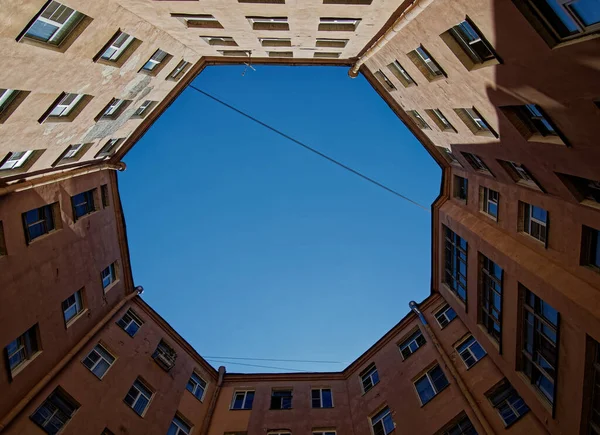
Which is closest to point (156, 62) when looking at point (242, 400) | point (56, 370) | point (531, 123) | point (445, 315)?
point (56, 370)

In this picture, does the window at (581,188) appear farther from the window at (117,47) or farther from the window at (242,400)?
the window at (242,400)

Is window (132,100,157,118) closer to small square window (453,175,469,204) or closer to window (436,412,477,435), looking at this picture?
small square window (453,175,469,204)

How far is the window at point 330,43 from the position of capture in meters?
20.9

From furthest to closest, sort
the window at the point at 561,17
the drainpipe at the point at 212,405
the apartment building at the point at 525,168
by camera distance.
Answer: the drainpipe at the point at 212,405, the apartment building at the point at 525,168, the window at the point at 561,17

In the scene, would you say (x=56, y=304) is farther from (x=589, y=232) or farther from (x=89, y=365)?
(x=589, y=232)

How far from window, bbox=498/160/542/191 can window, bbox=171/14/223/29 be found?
43.3 feet

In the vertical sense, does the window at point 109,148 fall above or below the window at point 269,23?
above

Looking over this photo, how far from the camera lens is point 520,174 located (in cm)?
1645

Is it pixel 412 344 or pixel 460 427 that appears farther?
pixel 412 344

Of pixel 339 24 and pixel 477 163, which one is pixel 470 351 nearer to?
pixel 477 163

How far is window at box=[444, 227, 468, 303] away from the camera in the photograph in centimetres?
2192

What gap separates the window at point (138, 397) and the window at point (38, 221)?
326 inches

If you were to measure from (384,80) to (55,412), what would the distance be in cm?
2242

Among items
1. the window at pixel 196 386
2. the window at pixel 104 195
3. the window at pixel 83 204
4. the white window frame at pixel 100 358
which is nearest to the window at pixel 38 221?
the window at pixel 83 204
